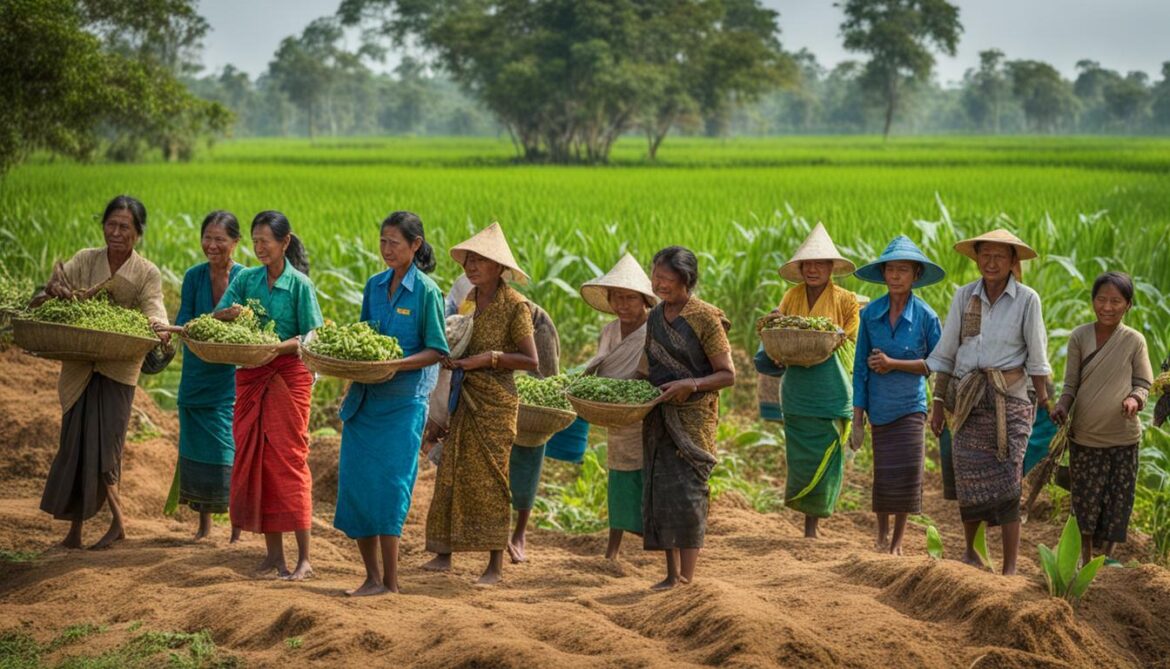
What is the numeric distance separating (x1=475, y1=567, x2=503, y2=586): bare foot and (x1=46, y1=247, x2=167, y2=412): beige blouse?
1811 mm

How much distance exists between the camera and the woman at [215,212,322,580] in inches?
214

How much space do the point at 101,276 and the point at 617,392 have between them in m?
2.49

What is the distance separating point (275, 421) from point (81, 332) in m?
0.88

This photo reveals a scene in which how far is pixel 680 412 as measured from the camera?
520 centimetres

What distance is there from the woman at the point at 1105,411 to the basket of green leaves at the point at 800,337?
1.00m

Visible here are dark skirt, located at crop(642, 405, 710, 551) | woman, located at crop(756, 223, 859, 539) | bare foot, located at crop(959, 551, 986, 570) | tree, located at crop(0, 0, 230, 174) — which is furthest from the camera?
tree, located at crop(0, 0, 230, 174)

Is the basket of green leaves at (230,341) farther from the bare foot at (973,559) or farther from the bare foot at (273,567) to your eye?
the bare foot at (973,559)

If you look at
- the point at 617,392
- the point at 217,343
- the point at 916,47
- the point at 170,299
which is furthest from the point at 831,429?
the point at 916,47

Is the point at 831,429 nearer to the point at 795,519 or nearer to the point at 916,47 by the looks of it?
the point at 795,519

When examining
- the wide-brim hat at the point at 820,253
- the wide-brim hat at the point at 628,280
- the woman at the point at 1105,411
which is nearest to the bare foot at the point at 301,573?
the wide-brim hat at the point at 628,280

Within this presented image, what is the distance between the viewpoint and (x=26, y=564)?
5.67 m

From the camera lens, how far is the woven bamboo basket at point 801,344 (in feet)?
19.5

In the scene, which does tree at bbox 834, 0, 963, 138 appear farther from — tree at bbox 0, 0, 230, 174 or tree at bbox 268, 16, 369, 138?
tree at bbox 0, 0, 230, 174

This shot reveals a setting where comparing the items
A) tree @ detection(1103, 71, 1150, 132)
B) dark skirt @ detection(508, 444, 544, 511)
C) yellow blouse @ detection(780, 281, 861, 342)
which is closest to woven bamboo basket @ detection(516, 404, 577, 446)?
dark skirt @ detection(508, 444, 544, 511)
